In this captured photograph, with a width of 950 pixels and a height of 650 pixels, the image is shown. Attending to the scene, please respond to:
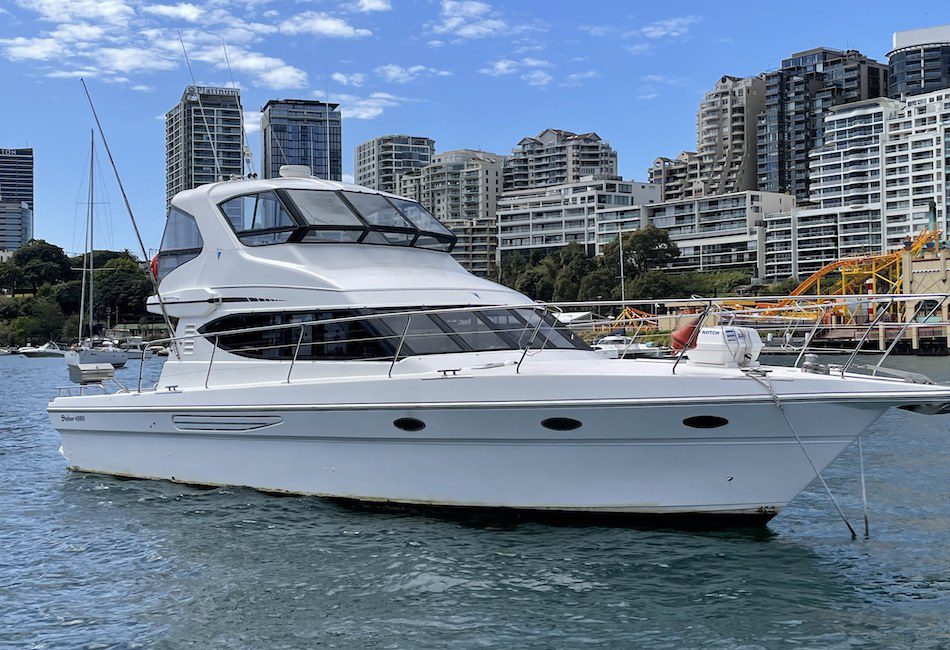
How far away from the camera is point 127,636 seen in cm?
712

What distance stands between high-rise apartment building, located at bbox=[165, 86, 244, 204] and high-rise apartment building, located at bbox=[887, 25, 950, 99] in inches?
4799

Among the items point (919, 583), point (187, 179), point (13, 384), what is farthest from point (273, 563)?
point (13, 384)

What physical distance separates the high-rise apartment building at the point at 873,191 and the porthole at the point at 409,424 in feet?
301

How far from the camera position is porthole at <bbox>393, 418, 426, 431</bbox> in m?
9.48

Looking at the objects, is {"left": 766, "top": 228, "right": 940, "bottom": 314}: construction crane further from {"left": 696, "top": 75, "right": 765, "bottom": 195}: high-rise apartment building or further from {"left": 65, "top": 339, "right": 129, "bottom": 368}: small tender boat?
{"left": 65, "top": 339, "right": 129, "bottom": 368}: small tender boat

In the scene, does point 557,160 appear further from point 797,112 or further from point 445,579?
point 445,579

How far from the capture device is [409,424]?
9.55 metres

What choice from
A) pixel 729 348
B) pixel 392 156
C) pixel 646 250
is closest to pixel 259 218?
pixel 729 348

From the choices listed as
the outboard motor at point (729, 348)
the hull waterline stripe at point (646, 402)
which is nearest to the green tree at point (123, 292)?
the hull waterline stripe at point (646, 402)

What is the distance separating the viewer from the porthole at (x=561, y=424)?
888cm

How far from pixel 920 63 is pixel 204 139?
129 meters

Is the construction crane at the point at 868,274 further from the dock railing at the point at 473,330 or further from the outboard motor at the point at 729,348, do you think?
the outboard motor at the point at 729,348

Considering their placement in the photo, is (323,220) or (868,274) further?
(868,274)

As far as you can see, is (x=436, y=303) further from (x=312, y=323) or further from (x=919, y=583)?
(x=919, y=583)
